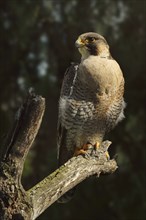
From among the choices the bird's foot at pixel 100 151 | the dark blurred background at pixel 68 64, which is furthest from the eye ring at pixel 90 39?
the dark blurred background at pixel 68 64

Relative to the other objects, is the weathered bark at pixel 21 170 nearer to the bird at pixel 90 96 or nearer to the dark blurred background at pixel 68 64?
the bird at pixel 90 96

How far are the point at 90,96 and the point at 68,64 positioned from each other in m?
1.57

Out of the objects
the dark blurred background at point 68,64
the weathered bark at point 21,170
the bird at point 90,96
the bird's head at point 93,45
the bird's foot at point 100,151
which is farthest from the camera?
the dark blurred background at point 68,64

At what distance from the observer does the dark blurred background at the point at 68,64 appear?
5207 millimetres

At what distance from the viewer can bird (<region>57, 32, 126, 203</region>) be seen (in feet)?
12.2

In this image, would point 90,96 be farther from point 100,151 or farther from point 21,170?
point 21,170

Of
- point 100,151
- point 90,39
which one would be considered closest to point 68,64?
point 90,39

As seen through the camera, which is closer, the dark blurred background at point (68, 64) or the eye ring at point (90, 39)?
the eye ring at point (90, 39)

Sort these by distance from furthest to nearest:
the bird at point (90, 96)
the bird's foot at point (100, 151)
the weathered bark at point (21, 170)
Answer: the bird at point (90, 96), the bird's foot at point (100, 151), the weathered bark at point (21, 170)

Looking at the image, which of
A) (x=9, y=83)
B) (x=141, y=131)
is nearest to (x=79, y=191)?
(x=141, y=131)

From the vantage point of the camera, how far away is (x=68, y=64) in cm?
528

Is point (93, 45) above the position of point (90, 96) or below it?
above

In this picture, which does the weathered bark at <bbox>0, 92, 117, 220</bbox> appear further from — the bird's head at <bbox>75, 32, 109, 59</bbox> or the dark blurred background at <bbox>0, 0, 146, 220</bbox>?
the dark blurred background at <bbox>0, 0, 146, 220</bbox>

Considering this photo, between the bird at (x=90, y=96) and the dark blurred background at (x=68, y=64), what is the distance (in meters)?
1.20
